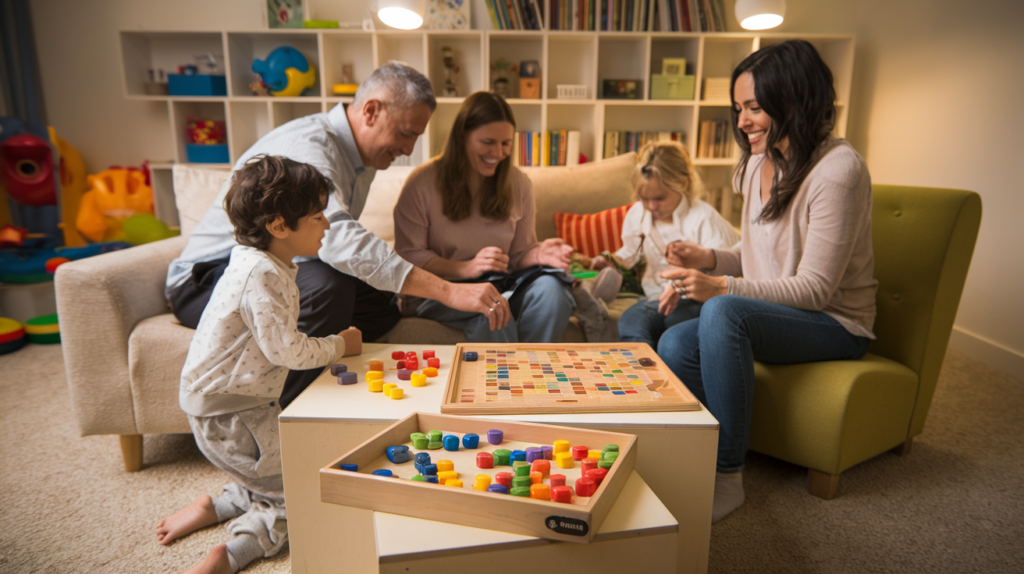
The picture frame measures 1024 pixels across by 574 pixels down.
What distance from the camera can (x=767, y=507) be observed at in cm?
141

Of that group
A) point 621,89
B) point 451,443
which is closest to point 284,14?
point 621,89

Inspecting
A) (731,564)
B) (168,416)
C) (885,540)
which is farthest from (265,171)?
(885,540)

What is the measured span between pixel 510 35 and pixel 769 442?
8.71 ft

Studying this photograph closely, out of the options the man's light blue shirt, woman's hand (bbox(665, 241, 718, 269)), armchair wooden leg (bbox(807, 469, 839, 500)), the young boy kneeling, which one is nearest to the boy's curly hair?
the young boy kneeling

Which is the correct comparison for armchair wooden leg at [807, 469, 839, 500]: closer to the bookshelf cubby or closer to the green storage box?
the bookshelf cubby

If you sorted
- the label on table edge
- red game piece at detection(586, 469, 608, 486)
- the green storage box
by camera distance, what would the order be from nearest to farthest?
the label on table edge, red game piece at detection(586, 469, 608, 486), the green storage box

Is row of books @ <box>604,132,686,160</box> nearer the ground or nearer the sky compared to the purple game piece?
nearer the sky

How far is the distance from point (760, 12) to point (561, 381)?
2058 mm

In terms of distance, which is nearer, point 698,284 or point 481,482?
point 481,482

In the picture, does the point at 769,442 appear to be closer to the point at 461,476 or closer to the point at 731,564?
the point at 731,564

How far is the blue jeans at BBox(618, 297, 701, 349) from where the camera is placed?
5.58ft

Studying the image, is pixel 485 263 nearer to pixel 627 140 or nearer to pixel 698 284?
pixel 698 284

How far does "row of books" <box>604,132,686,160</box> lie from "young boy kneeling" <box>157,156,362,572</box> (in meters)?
2.60

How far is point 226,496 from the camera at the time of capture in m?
1.36
